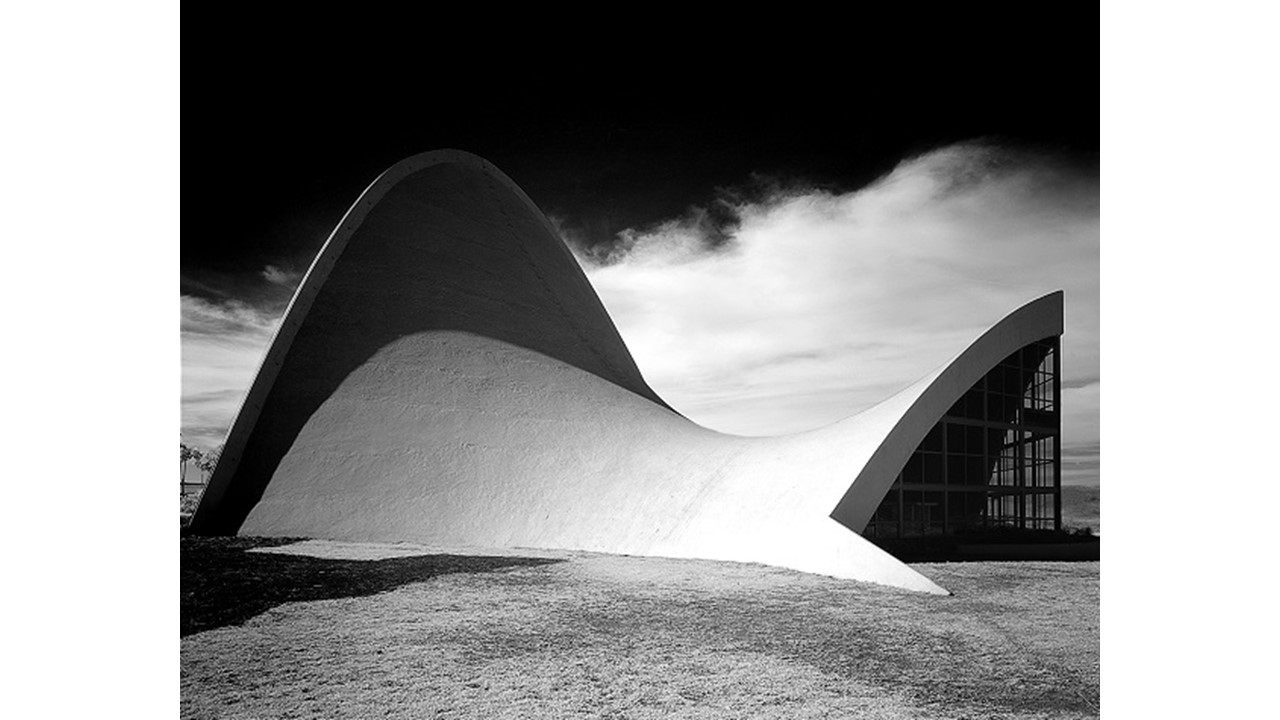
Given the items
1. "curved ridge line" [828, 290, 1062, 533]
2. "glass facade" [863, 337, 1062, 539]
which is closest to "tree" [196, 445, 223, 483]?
"curved ridge line" [828, 290, 1062, 533]

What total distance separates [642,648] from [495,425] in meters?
5.26

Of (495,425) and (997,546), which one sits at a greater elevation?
(495,425)

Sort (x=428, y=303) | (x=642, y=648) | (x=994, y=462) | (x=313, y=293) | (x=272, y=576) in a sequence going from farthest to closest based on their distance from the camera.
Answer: (x=428, y=303) < (x=313, y=293) < (x=994, y=462) < (x=272, y=576) < (x=642, y=648)

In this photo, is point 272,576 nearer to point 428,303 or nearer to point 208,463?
point 208,463

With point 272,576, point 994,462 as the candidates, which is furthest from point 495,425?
point 994,462

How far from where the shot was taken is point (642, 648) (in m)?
4.00

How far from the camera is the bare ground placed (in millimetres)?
3314

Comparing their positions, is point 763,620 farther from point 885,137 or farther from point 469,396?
point 469,396

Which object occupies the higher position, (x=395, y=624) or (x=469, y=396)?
(x=469, y=396)

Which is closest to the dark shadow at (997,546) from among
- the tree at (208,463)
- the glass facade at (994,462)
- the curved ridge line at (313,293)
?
the glass facade at (994,462)

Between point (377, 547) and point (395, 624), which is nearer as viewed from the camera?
point (395, 624)
